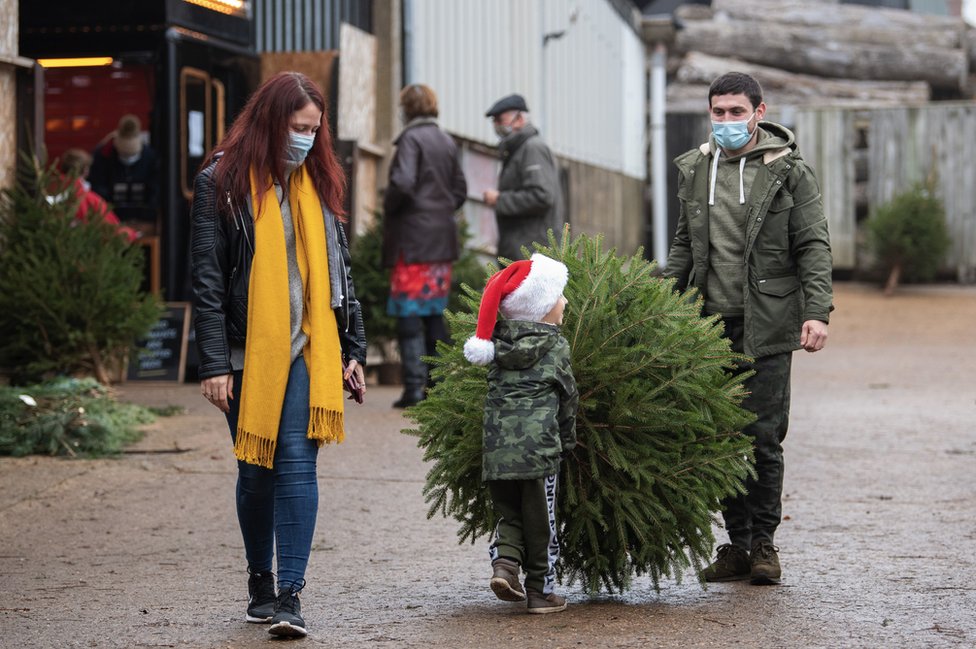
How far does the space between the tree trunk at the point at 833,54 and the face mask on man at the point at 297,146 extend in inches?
846

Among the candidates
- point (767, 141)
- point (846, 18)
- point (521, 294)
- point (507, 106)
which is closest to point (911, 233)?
point (846, 18)

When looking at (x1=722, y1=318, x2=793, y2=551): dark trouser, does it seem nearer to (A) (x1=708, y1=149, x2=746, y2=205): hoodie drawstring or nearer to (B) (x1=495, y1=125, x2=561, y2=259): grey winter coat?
(A) (x1=708, y1=149, x2=746, y2=205): hoodie drawstring

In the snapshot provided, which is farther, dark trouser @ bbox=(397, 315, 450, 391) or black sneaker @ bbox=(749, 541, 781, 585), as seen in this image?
dark trouser @ bbox=(397, 315, 450, 391)

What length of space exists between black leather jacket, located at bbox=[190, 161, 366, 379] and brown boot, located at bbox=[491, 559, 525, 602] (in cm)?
93

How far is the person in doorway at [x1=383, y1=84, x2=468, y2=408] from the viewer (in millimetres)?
10406

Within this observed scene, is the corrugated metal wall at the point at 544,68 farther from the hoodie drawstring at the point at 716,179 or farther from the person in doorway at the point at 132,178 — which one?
the hoodie drawstring at the point at 716,179

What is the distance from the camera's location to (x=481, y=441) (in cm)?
527

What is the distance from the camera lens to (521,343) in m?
5.09

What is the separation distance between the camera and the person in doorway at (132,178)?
12.5 m

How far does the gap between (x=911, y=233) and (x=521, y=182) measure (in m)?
12.0

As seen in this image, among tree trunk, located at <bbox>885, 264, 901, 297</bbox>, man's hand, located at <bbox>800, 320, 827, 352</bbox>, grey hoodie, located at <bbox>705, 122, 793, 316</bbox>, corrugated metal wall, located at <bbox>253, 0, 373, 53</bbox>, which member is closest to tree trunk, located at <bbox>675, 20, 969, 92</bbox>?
tree trunk, located at <bbox>885, 264, 901, 297</bbox>

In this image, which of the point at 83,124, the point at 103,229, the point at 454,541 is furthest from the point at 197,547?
the point at 83,124

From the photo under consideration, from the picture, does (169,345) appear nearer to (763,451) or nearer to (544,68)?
(763,451)

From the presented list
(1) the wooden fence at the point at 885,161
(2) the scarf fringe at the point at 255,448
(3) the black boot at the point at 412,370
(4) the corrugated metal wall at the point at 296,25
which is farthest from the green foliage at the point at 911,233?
(2) the scarf fringe at the point at 255,448
